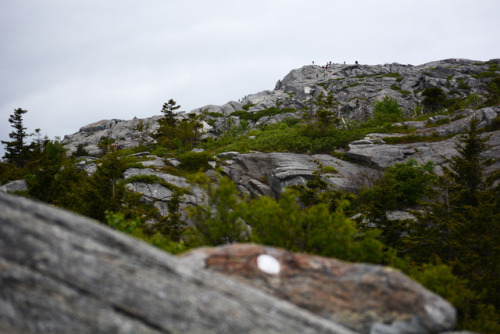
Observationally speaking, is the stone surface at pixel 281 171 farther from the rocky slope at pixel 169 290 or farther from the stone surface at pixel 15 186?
the stone surface at pixel 15 186

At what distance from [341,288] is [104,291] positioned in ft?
19.0

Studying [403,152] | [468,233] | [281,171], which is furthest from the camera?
[403,152]

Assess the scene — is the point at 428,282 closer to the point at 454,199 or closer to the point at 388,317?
the point at 388,317

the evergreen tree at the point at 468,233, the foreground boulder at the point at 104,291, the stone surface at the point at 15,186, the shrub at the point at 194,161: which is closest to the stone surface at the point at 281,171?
the shrub at the point at 194,161

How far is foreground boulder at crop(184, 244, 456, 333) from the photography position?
6.54 metres

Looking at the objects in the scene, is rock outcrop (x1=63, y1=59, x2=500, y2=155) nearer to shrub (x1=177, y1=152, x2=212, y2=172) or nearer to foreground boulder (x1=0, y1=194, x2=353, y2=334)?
shrub (x1=177, y1=152, x2=212, y2=172)

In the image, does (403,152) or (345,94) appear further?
(345,94)

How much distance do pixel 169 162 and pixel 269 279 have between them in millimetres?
37744

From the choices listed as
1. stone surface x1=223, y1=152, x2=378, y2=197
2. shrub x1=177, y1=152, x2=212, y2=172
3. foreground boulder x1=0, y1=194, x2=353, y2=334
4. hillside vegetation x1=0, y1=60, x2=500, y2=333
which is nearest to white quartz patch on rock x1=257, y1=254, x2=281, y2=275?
foreground boulder x1=0, y1=194, x2=353, y2=334

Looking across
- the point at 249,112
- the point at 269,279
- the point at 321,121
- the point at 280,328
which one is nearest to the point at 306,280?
the point at 269,279

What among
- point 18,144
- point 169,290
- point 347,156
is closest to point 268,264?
point 169,290

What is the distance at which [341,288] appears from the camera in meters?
7.17

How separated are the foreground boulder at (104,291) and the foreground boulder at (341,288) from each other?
0.67m

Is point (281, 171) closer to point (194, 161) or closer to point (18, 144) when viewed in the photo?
point (194, 161)
